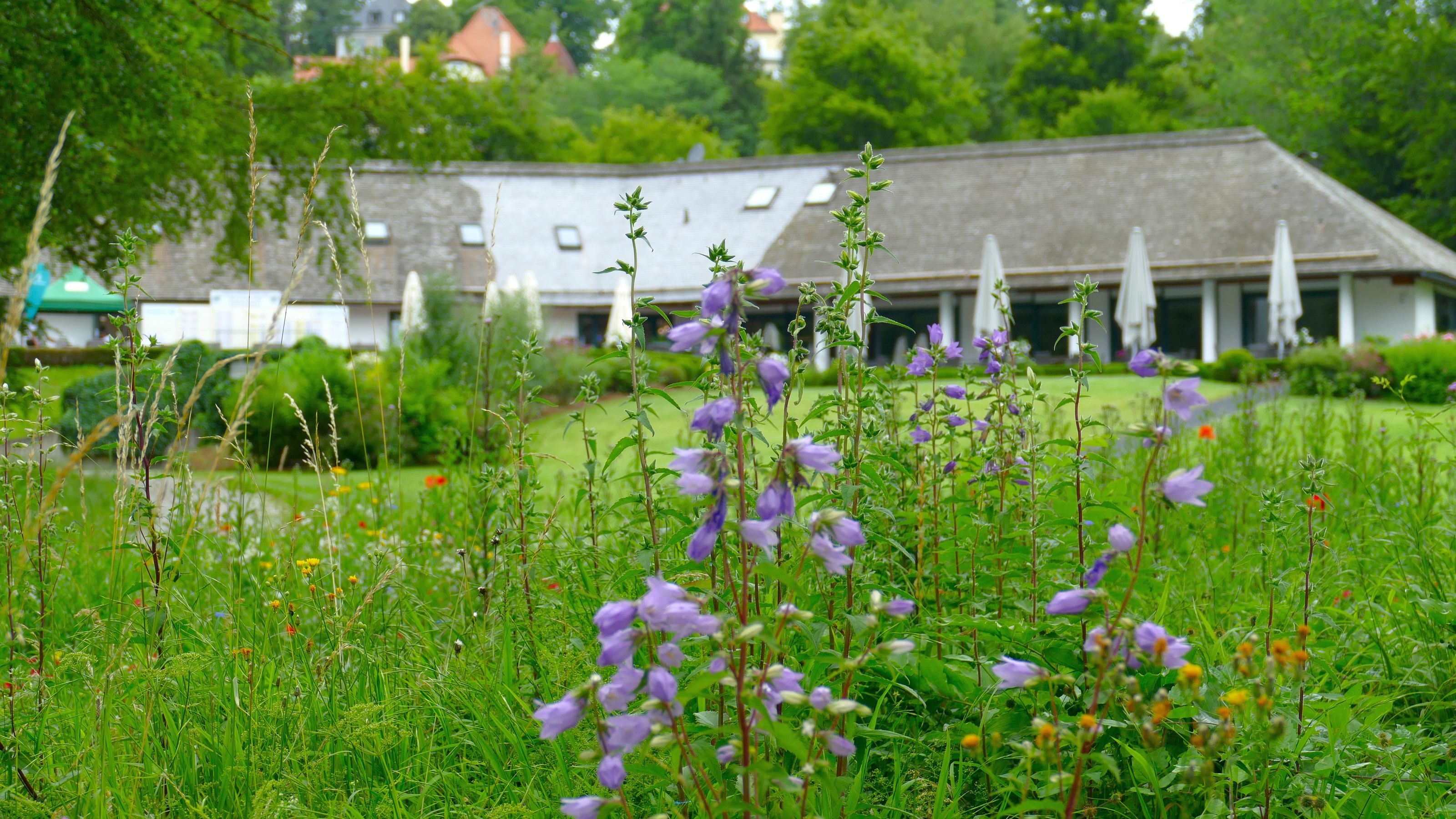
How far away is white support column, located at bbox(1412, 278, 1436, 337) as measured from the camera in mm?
→ 20875

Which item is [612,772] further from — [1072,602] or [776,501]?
[1072,602]

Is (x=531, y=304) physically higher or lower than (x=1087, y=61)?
lower

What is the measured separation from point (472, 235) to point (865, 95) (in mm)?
14822

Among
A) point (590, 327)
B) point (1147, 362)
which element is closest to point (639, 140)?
point (590, 327)

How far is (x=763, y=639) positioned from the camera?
139 cm

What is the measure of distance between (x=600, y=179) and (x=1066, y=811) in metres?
28.8

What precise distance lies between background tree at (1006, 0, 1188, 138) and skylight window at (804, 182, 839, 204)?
12613 millimetres

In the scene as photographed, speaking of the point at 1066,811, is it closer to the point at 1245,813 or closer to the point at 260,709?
the point at 1245,813

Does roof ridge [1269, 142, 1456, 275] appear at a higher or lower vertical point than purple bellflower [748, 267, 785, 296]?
higher

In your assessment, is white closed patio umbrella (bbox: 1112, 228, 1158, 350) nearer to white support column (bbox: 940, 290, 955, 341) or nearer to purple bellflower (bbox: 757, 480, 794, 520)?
white support column (bbox: 940, 290, 955, 341)

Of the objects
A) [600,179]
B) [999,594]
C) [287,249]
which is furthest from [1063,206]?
[999,594]

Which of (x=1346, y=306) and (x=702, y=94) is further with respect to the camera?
(x=702, y=94)

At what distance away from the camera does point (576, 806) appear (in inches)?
55.6

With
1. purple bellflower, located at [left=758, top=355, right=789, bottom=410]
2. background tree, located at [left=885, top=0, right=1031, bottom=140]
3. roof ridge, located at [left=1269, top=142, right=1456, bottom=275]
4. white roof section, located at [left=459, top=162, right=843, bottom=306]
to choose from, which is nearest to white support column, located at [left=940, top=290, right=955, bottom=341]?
white roof section, located at [left=459, top=162, right=843, bottom=306]
